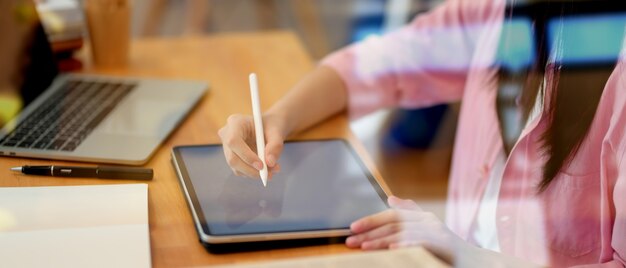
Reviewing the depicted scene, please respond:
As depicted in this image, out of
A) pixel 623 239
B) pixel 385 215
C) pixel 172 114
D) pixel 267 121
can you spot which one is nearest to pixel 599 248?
pixel 623 239

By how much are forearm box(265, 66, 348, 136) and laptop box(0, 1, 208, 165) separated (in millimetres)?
130

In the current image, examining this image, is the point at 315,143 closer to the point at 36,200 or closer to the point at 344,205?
the point at 344,205

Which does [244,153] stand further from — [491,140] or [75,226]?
[491,140]

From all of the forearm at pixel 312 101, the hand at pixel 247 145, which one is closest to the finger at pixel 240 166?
the hand at pixel 247 145

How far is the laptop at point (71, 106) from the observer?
79cm

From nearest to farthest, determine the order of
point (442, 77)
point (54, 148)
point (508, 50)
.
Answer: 1. point (54, 148)
2. point (508, 50)
3. point (442, 77)

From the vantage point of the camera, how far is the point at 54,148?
0.78 m

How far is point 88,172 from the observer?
2.40 feet

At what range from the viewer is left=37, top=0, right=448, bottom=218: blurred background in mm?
2125

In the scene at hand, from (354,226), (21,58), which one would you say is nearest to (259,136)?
(354,226)

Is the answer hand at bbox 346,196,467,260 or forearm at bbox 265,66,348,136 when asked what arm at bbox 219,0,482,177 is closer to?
forearm at bbox 265,66,348,136

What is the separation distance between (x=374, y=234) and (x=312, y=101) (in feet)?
0.98

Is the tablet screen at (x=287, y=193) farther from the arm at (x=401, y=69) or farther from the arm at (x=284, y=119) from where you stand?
the arm at (x=401, y=69)

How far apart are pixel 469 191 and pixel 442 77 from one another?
0.16m
